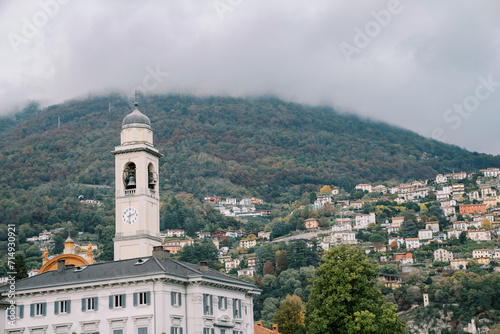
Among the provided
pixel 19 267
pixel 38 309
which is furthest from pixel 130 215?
pixel 19 267

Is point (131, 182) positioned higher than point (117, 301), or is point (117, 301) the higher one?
point (131, 182)

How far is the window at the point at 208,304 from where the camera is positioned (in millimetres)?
53500

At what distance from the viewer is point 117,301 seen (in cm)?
5112

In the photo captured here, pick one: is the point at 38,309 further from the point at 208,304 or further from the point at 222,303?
the point at 222,303

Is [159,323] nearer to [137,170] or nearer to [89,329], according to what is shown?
[89,329]

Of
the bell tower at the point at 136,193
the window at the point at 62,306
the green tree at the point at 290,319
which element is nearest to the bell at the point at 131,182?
the bell tower at the point at 136,193

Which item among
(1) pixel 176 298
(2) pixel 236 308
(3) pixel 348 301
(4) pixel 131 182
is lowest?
(3) pixel 348 301

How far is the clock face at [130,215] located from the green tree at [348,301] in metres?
15.2

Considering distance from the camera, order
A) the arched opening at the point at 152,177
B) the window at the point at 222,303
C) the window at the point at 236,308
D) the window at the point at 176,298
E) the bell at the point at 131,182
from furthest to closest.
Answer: the arched opening at the point at 152,177, the bell at the point at 131,182, the window at the point at 236,308, the window at the point at 222,303, the window at the point at 176,298

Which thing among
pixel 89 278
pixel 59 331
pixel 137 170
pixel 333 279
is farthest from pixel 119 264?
pixel 333 279

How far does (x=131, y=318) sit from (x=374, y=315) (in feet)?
53.7

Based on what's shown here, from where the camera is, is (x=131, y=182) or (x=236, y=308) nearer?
(x=236, y=308)

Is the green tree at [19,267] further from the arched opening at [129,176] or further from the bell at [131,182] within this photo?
the bell at [131,182]

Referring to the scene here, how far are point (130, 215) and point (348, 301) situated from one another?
18671mm
